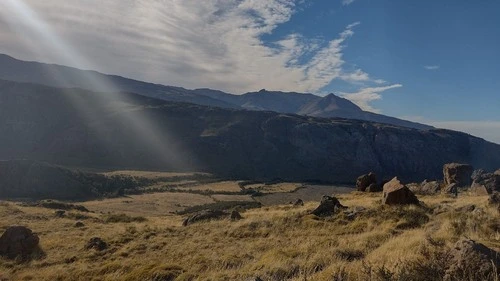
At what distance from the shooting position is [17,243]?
18.9m

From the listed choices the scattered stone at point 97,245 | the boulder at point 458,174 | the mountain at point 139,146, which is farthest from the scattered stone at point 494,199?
the mountain at point 139,146

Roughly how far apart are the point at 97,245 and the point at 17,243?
387cm

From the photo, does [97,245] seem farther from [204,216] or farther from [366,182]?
[366,182]

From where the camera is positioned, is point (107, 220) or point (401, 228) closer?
point (401, 228)

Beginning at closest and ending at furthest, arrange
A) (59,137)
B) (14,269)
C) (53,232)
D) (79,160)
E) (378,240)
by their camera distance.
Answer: (378,240) < (14,269) < (53,232) < (79,160) < (59,137)

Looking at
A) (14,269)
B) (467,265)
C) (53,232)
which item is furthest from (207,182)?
(467,265)

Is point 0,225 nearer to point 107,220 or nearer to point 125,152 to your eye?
point 107,220

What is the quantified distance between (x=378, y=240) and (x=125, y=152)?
16021 centimetres

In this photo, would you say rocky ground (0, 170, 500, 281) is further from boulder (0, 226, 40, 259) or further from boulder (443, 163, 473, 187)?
boulder (443, 163, 473, 187)

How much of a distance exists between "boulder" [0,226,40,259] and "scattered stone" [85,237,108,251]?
2669mm

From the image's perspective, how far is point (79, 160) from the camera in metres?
A: 154

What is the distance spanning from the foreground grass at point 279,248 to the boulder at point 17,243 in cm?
78

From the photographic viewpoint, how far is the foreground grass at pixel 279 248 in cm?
866

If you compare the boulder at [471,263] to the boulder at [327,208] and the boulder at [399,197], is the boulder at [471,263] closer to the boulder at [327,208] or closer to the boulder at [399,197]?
the boulder at [327,208]
